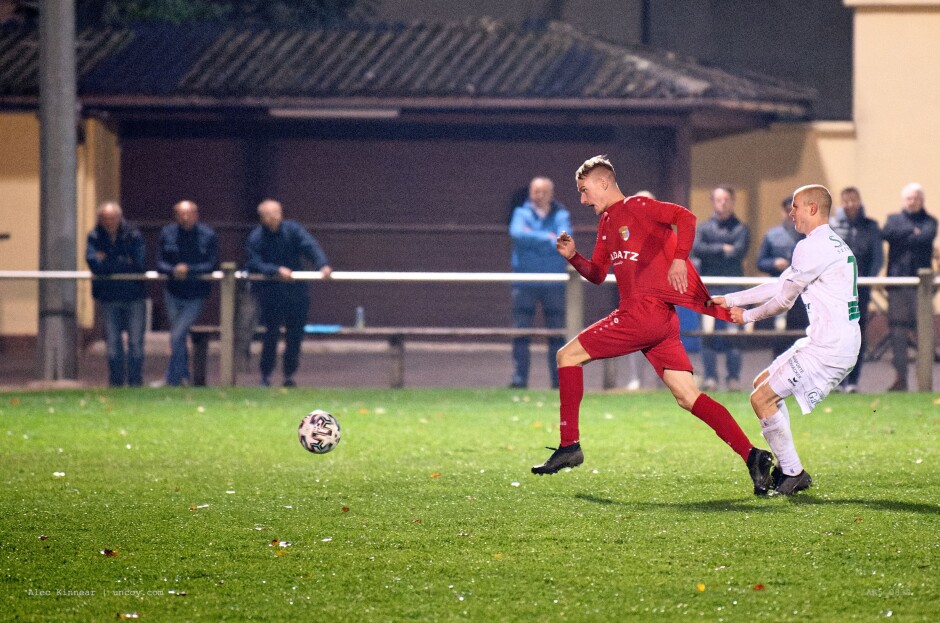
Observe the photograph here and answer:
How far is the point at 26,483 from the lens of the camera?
8938mm

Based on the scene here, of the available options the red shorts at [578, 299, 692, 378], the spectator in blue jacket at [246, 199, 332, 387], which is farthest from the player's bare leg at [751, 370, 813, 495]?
the spectator in blue jacket at [246, 199, 332, 387]

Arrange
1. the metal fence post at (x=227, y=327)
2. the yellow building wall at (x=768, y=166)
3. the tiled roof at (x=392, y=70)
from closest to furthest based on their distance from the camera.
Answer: the metal fence post at (x=227, y=327) < the tiled roof at (x=392, y=70) < the yellow building wall at (x=768, y=166)

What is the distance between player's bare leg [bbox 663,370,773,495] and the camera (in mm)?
8180

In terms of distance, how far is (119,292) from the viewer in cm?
1468

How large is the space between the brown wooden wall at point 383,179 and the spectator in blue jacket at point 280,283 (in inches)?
233

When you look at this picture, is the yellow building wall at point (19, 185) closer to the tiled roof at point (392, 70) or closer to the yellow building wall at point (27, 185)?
the yellow building wall at point (27, 185)

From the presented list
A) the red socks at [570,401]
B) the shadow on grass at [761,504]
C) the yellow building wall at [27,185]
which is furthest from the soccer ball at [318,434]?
the yellow building wall at [27,185]

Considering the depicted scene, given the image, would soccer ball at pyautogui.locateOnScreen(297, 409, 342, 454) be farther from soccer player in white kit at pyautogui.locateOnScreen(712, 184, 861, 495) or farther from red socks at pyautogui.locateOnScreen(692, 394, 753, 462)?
soccer player in white kit at pyautogui.locateOnScreen(712, 184, 861, 495)

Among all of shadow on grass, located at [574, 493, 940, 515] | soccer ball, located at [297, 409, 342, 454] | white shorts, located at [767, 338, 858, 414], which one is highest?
white shorts, located at [767, 338, 858, 414]

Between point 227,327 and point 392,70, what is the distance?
6.65 meters

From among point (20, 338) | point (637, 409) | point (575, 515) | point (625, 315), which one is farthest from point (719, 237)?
point (20, 338)

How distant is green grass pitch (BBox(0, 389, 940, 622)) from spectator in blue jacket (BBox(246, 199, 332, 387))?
251 centimetres

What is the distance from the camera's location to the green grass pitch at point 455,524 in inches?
233

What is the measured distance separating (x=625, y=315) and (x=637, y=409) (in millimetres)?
4876
